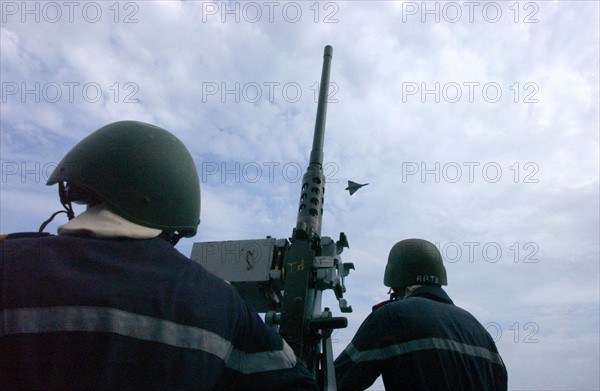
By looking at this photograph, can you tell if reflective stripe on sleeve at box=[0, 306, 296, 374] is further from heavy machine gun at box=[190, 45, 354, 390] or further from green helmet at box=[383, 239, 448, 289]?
green helmet at box=[383, 239, 448, 289]

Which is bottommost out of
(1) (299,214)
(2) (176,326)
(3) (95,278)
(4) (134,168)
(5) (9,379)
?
(5) (9,379)

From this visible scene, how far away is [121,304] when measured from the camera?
160cm

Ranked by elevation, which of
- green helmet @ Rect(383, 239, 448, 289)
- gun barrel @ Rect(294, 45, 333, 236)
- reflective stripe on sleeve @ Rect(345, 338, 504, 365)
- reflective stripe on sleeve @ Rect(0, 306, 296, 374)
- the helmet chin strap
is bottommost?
Result: reflective stripe on sleeve @ Rect(0, 306, 296, 374)

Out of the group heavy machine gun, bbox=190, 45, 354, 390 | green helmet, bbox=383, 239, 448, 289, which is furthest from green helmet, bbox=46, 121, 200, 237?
green helmet, bbox=383, 239, 448, 289

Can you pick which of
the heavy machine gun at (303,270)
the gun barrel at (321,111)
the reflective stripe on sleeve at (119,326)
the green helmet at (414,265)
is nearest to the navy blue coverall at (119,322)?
the reflective stripe on sleeve at (119,326)

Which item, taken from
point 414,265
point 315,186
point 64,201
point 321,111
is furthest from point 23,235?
point 321,111

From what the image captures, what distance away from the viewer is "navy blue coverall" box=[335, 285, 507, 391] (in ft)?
11.1

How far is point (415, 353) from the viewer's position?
3.45m

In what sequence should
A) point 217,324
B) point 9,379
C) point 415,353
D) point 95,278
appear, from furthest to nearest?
1. point 415,353
2. point 217,324
3. point 95,278
4. point 9,379

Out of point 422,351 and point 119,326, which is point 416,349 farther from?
point 119,326

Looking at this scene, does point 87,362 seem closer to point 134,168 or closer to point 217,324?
point 217,324

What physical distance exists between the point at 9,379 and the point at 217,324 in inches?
26.0

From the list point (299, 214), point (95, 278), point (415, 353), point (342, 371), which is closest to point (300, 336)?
point (342, 371)

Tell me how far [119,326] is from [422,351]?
2444 mm
